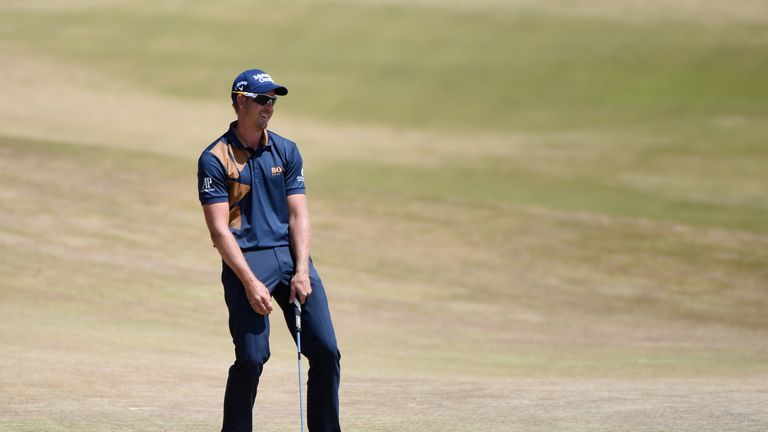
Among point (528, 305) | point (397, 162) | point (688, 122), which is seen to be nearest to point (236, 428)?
point (528, 305)

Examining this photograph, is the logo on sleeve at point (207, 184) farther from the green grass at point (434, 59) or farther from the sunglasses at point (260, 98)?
the green grass at point (434, 59)

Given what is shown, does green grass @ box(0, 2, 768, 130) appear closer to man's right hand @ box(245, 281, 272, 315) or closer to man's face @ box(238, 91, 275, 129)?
man's face @ box(238, 91, 275, 129)

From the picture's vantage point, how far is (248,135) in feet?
24.8

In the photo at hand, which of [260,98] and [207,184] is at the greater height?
[260,98]

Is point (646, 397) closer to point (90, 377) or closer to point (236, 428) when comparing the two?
point (236, 428)

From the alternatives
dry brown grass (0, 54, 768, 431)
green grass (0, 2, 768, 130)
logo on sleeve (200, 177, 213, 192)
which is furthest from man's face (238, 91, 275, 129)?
green grass (0, 2, 768, 130)

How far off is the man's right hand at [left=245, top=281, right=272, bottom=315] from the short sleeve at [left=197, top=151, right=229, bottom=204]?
58cm

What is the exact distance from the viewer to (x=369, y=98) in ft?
123

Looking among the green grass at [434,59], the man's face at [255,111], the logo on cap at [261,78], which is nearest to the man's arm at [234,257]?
the man's face at [255,111]

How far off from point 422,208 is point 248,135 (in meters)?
17.4

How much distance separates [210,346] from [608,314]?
7.01 metres

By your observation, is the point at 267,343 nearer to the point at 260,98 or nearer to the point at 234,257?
the point at 234,257

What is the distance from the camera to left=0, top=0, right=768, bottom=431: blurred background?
35.7 ft

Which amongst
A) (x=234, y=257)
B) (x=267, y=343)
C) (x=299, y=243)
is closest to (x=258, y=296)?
(x=234, y=257)
